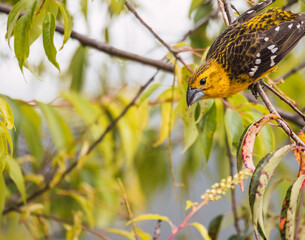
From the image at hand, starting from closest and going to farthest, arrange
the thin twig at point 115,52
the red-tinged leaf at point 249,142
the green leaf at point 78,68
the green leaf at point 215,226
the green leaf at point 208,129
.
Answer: the red-tinged leaf at point 249,142
the green leaf at point 208,129
the green leaf at point 215,226
the thin twig at point 115,52
the green leaf at point 78,68

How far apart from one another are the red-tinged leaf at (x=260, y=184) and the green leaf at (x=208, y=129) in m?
0.59

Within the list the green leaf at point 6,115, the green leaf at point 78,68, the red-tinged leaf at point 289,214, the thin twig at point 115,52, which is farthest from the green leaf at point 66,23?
the green leaf at point 78,68

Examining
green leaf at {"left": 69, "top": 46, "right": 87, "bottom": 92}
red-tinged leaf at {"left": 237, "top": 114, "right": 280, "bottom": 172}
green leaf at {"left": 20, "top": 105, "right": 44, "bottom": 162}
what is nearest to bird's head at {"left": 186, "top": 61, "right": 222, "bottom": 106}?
red-tinged leaf at {"left": 237, "top": 114, "right": 280, "bottom": 172}

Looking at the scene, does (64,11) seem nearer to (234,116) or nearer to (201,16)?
(234,116)

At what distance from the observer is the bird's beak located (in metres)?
1.87

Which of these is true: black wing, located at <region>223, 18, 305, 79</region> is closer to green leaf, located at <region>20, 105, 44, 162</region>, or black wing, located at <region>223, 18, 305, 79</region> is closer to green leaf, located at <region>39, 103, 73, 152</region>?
green leaf, located at <region>39, 103, 73, 152</region>

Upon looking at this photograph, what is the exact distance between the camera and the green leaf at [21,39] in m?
1.35

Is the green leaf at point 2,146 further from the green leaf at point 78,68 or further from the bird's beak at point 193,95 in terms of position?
the green leaf at point 78,68

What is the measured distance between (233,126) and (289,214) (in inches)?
28.3

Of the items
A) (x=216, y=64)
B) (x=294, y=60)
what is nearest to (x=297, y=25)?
(x=216, y=64)

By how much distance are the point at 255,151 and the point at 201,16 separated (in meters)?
1.51

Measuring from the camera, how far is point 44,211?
2.73m

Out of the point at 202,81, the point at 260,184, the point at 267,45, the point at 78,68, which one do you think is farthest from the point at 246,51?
the point at 78,68

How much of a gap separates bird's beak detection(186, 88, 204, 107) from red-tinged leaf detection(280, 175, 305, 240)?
77 centimetres
